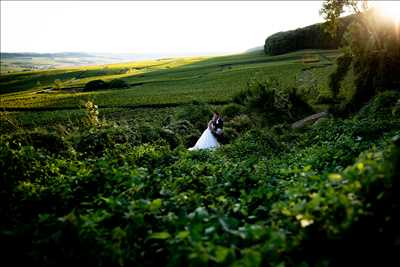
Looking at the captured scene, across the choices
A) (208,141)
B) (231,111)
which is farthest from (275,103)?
(208,141)

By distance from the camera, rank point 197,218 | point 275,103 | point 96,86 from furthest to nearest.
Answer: point 96,86 < point 275,103 < point 197,218

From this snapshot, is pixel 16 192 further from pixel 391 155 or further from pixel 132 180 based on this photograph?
pixel 391 155

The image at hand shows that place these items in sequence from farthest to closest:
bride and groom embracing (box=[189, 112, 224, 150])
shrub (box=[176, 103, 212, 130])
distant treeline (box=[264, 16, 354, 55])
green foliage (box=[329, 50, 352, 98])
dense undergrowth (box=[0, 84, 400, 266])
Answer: distant treeline (box=[264, 16, 354, 55]), shrub (box=[176, 103, 212, 130]), green foliage (box=[329, 50, 352, 98]), bride and groom embracing (box=[189, 112, 224, 150]), dense undergrowth (box=[0, 84, 400, 266])

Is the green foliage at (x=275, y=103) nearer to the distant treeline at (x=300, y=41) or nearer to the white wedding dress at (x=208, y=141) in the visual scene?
the white wedding dress at (x=208, y=141)

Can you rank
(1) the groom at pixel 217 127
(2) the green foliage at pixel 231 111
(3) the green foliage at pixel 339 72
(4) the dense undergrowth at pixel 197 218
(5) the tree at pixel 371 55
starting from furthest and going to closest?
(2) the green foliage at pixel 231 111 → (3) the green foliage at pixel 339 72 → (5) the tree at pixel 371 55 → (1) the groom at pixel 217 127 → (4) the dense undergrowth at pixel 197 218

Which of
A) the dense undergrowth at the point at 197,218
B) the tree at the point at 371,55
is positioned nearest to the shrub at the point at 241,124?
the tree at the point at 371,55

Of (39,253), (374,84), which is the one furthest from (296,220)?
(374,84)

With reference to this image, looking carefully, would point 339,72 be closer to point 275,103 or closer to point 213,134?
point 275,103

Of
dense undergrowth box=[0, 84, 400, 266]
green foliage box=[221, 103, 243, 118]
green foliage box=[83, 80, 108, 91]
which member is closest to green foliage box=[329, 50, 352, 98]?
green foliage box=[221, 103, 243, 118]

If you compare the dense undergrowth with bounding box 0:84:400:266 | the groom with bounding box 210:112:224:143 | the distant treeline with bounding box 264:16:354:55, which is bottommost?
the groom with bounding box 210:112:224:143

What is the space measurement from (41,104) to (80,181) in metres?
54.1

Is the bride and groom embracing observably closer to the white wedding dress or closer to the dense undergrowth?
the white wedding dress

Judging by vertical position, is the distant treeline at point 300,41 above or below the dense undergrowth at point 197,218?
above

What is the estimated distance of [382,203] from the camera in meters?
4.28
